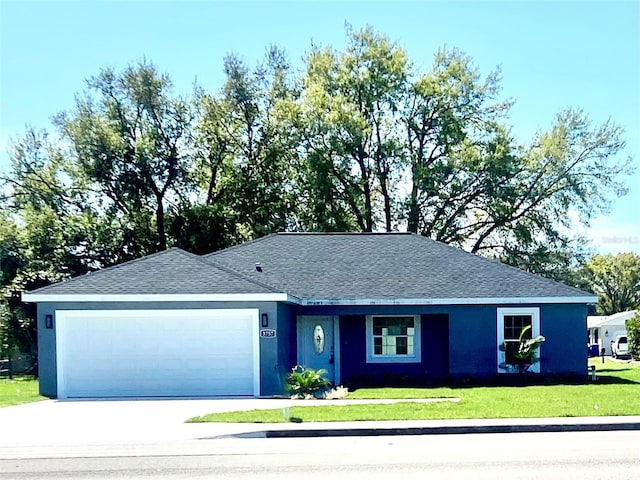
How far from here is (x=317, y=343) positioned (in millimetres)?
23531

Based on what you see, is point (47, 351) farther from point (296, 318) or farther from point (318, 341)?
point (318, 341)

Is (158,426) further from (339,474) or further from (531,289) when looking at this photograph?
(531,289)

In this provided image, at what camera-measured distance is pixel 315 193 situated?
3816 cm

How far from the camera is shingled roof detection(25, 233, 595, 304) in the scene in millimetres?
19703

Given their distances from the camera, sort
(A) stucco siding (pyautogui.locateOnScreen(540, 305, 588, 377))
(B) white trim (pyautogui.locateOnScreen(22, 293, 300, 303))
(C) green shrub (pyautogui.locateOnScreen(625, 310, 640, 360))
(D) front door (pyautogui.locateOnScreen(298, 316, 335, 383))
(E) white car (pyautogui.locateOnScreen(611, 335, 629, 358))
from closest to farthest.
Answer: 1. (B) white trim (pyautogui.locateOnScreen(22, 293, 300, 303))
2. (A) stucco siding (pyautogui.locateOnScreen(540, 305, 588, 377))
3. (D) front door (pyautogui.locateOnScreen(298, 316, 335, 383))
4. (C) green shrub (pyautogui.locateOnScreen(625, 310, 640, 360))
5. (E) white car (pyautogui.locateOnScreen(611, 335, 629, 358))

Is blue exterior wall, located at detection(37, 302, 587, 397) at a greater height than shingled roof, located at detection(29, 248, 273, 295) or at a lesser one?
lesser

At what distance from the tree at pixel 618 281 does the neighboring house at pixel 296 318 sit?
176 ft

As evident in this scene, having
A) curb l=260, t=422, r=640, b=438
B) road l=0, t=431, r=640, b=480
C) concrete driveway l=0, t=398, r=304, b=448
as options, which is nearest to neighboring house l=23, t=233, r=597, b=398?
concrete driveway l=0, t=398, r=304, b=448

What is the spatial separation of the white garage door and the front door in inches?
162

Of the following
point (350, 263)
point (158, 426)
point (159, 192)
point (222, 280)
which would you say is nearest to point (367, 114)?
point (159, 192)

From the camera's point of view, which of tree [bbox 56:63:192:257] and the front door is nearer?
the front door

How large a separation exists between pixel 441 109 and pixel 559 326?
1909 cm

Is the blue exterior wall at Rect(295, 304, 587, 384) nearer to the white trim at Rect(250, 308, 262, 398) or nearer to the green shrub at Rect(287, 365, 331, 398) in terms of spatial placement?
the white trim at Rect(250, 308, 262, 398)

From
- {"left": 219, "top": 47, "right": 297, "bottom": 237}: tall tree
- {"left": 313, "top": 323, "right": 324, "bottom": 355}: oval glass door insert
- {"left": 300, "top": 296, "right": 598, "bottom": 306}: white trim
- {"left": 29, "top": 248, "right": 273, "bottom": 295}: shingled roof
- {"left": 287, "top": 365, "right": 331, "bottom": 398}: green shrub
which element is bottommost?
{"left": 287, "top": 365, "right": 331, "bottom": 398}: green shrub
